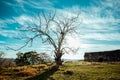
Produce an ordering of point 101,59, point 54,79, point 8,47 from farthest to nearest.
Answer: point 101,59 → point 8,47 → point 54,79

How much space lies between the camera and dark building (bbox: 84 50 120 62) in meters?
57.8

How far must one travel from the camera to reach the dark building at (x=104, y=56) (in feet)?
190

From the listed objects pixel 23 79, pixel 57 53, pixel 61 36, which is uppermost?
pixel 61 36

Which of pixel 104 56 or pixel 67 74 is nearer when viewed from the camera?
pixel 67 74

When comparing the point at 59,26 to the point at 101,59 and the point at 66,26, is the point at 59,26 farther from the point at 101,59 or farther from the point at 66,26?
the point at 101,59

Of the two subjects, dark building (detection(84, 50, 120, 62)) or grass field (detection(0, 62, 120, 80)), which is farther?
dark building (detection(84, 50, 120, 62))

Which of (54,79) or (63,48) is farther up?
(63,48)

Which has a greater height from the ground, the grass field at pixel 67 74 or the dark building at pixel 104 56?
the dark building at pixel 104 56

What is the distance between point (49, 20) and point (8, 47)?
943 cm

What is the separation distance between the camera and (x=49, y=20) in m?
30.5

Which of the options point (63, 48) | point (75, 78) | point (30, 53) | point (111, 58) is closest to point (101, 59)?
point (111, 58)

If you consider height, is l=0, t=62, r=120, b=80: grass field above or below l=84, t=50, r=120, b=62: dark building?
below

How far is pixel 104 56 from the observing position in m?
62.8

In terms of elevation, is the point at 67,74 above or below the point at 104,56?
below
